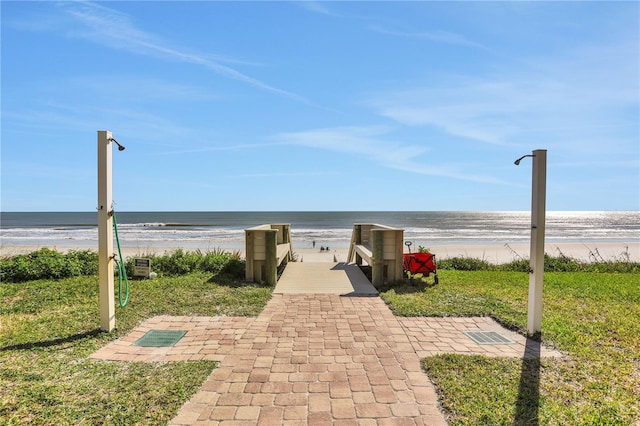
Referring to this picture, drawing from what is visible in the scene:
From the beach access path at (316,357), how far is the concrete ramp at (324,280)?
24.2 inches

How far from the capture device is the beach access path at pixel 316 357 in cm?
264

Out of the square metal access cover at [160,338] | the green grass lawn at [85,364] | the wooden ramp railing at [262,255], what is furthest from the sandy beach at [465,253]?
the square metal access cover at [160,338]

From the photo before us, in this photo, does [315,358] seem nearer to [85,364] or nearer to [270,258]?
[85,364]

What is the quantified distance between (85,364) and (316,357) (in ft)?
7.15

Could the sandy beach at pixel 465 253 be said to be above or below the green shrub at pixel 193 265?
below

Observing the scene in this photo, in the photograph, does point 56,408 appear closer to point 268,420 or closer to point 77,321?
point 268,420

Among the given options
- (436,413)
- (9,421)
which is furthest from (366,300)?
(9,421)

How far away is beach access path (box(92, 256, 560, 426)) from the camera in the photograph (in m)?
2.64

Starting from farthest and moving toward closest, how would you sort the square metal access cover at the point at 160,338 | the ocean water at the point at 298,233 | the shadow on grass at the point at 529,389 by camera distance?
the ocean water at the point at 298,233 < the square metal access cover at the point at 160,338 < the shadow on grass at the point at 529,389

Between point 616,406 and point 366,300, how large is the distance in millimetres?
3578

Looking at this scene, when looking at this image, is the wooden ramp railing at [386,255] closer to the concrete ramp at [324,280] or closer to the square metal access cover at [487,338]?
the concrete ramp at [324,280]

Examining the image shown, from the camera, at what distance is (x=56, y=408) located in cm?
270

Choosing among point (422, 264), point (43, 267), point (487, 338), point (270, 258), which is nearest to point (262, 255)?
point (270, 258)

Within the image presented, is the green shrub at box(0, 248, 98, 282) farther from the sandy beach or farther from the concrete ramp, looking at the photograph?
the sandy beach
